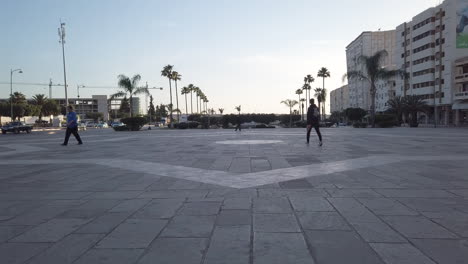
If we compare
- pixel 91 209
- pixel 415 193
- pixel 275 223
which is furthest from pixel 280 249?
pixel 415 193

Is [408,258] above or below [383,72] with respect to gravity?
below

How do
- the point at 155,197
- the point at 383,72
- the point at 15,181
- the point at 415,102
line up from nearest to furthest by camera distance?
the point at 155,197 → the point at 15,181 → the point at 383,72 → the point at 415,102

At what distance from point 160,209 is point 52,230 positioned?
1289 mm

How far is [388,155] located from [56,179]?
879cm

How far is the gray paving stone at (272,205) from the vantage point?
14.4 ft

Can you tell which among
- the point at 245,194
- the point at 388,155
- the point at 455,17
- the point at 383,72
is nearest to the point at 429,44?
the point at 455,17

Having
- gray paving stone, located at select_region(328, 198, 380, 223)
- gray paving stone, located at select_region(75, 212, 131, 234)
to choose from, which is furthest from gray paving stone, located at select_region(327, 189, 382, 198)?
gray paving stone, located at select_region(75, 212, 131, 234)

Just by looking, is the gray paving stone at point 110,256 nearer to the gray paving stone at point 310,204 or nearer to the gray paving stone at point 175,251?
the gray paving stone at point 175,251

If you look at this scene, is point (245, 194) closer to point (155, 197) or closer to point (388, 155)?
point (155, 197)

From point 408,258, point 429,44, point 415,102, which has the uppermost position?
point 429,44

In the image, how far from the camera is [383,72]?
39.7 meters

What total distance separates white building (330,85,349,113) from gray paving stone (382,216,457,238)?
13128 centimetres

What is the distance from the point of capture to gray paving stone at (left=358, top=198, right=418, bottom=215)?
4.28 metres

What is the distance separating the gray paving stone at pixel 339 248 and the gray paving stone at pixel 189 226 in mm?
1081
